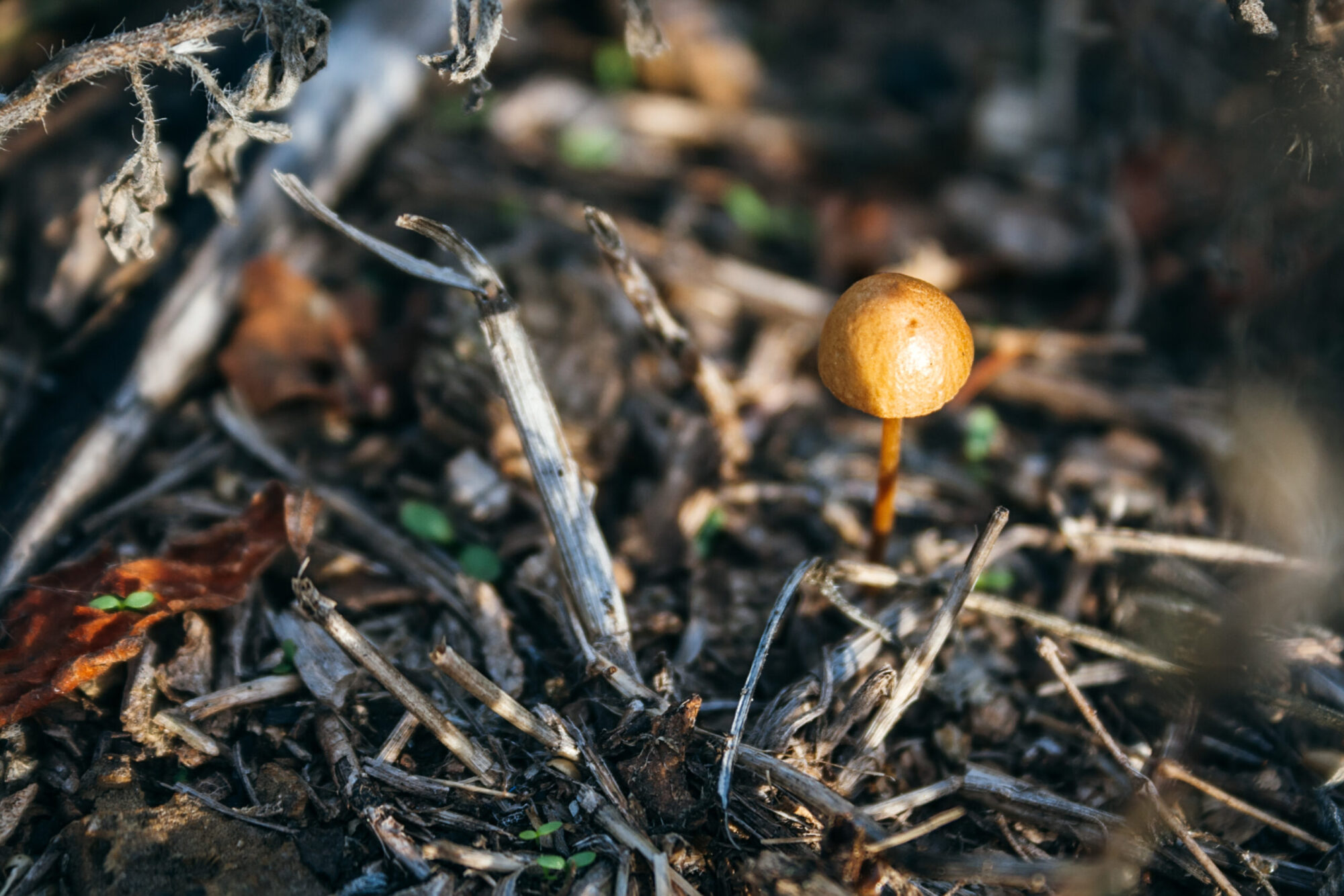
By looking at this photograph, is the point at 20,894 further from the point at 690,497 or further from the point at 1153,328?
the point at 1153,328

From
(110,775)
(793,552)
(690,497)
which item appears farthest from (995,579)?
(110,775)

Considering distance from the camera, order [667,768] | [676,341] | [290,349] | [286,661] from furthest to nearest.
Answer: [290,349] → [676,341] → [286,661] → [667,768]

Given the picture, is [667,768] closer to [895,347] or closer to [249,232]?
[895,347]

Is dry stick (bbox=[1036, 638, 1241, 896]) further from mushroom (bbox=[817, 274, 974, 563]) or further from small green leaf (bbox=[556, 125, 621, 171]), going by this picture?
small green leaf (bbox=[556, 125, 621, 171])

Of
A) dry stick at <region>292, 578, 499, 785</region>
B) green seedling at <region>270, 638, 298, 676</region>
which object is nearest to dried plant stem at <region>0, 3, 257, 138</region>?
dry stick at <region>292, 578, 499, 785</region>

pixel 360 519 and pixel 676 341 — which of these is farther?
pixel 676 341

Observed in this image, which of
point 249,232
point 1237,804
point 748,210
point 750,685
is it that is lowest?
point 1237,804

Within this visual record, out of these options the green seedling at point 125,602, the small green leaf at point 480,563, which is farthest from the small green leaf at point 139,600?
the small green leaf at point 480,563

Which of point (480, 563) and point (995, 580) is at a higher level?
point (480, 563)

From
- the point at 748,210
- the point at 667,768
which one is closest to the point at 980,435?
the point at 748,210
